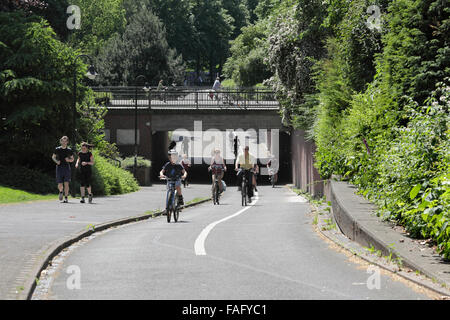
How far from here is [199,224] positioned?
54.7ft

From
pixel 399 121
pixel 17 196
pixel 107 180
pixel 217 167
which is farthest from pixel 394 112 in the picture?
pixel 107 180

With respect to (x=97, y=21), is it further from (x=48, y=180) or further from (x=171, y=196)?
(x=171, y=196)

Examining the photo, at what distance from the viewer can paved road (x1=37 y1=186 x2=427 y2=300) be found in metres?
7.70

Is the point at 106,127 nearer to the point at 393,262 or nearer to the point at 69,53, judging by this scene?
the point at 69,53

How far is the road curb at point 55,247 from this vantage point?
792 cm

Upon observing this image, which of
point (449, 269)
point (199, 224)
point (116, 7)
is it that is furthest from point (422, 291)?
point (116, 7)

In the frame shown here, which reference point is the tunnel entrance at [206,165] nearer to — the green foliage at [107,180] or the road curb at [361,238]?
the green foliage at [107,180]

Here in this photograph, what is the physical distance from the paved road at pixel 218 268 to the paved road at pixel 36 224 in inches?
19.5

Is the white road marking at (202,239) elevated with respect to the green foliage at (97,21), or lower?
lower

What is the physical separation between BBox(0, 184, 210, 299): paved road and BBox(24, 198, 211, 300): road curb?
8 cm

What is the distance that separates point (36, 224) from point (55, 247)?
399 cm

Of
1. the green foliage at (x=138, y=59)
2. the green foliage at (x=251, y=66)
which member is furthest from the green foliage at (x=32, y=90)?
the green foliage at (x=138, y=59)

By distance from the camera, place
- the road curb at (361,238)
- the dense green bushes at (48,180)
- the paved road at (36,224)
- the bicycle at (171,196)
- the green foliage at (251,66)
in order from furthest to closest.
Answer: the green foliage at (251,66), the dense green bushes at (48,180), the bicycle at (171,196), the paved road at (36,224), the road curb at (361,238)
